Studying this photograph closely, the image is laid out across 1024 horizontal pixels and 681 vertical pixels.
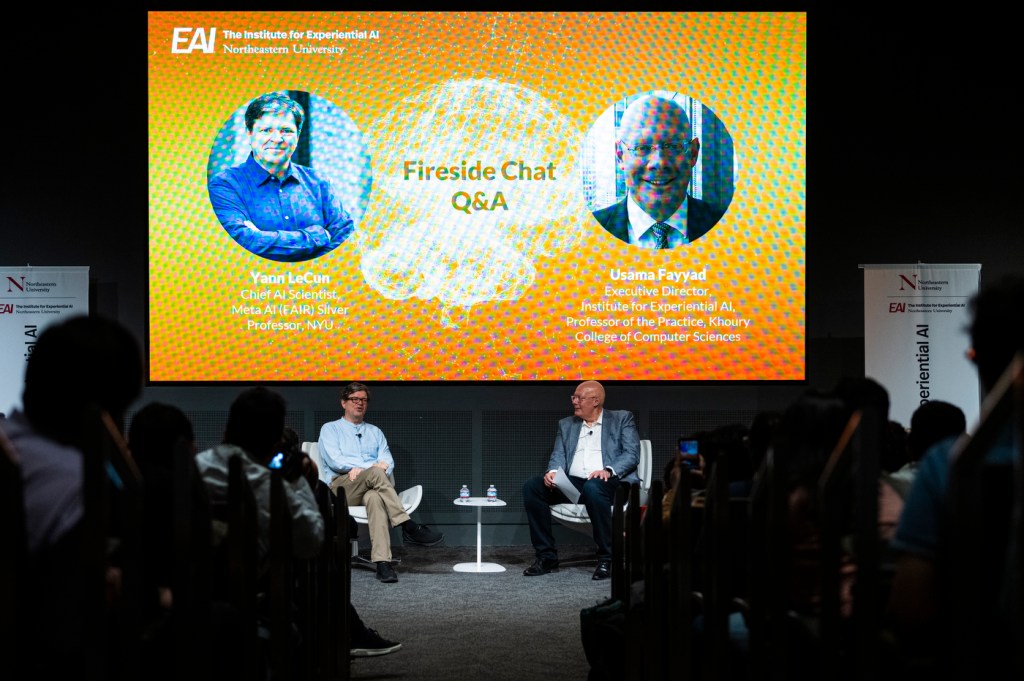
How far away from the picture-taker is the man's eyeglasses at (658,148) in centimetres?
688

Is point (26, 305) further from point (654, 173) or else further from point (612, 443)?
point (654, 173)

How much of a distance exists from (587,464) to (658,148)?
2105mm

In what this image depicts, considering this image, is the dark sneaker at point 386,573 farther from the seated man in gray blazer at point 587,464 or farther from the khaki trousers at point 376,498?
the seated man in gray blazer at point 587,464

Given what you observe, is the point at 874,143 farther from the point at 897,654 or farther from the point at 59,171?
the point at 897,654

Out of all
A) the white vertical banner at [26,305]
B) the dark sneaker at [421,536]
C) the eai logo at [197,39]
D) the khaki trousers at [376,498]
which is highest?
the eai logo at [197,39]

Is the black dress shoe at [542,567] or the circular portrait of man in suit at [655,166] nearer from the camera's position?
the black dress shoe at [542,567]

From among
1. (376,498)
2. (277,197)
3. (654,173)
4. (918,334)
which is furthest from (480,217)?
(918,334)

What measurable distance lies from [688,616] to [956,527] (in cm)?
142

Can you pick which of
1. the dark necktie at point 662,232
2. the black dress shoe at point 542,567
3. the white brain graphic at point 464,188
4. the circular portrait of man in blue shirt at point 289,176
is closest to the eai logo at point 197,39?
the circular portrait of man in blue shirt at point 289,176

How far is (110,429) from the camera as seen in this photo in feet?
5.90

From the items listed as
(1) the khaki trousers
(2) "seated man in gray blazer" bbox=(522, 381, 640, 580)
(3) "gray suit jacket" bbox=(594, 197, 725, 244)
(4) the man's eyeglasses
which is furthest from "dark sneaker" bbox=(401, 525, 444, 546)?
(4) the man's eyeglasses

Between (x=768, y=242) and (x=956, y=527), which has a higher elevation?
(x=768, y=242)

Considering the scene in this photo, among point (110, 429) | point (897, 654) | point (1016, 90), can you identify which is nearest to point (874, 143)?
point (1016, 90)

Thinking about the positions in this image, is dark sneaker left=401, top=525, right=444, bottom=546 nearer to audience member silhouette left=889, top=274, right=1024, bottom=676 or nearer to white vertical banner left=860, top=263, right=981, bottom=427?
white vertical banner left=860, top=263, right=981, bottom=427
